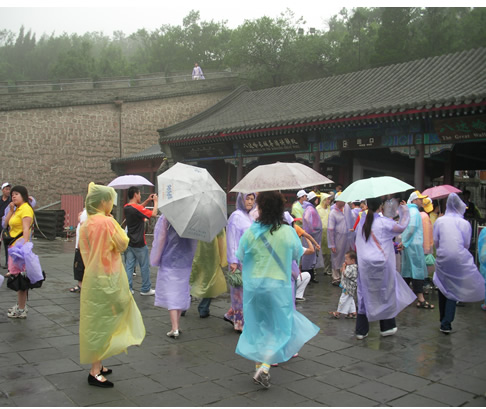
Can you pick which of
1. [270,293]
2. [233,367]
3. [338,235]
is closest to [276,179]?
[270,293]

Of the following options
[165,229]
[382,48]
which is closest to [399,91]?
[165,229]

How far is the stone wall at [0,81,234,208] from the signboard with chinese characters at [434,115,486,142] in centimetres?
1617

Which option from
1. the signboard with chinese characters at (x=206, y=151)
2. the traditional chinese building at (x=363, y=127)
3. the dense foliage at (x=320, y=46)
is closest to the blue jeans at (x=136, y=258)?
the traditional chinese building at (x=363, y=127)

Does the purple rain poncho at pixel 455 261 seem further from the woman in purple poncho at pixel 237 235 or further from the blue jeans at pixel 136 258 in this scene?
the blue jeans at pixel 136 258

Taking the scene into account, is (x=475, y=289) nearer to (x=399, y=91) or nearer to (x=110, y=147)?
(x=399, y=91)

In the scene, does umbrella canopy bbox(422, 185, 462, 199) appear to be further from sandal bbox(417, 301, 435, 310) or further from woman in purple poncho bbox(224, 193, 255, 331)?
woman in purple poncho bbox(224, 193, 255, 331)

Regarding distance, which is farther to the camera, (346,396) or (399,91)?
(399,91)

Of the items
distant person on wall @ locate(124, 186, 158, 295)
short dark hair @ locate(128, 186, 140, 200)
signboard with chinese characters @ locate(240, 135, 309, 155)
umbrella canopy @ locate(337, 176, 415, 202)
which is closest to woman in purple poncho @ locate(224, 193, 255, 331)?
umbrella canopy @ locate(337, 176, 415, 202)

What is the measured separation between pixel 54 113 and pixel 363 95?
15253 millimetres

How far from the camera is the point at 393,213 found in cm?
558

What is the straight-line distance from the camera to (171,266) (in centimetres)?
548

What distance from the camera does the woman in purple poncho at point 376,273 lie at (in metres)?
5.26

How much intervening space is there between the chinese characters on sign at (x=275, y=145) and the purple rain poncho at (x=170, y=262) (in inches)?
346

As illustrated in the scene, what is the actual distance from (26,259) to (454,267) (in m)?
4.92
